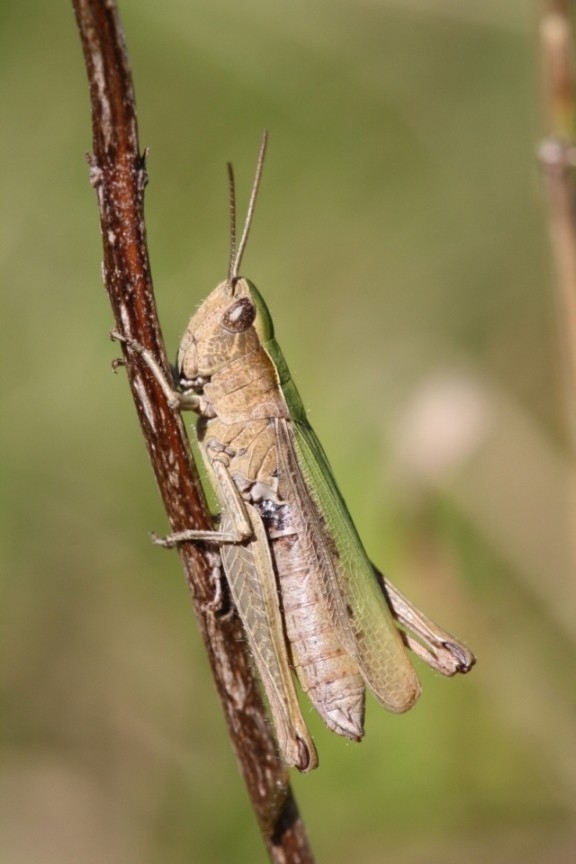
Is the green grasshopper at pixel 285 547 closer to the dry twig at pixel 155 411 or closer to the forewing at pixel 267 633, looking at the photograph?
the forewing at pixel 267 633

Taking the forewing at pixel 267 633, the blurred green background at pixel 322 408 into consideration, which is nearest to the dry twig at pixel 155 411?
the forewing at pixel 267 633

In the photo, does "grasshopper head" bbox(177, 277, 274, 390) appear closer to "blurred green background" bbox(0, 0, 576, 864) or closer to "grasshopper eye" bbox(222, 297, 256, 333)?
"grasshopper eye" bbox(222, 297, 256, 333)

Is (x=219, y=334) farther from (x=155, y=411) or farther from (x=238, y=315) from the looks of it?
(x=155, y=411)

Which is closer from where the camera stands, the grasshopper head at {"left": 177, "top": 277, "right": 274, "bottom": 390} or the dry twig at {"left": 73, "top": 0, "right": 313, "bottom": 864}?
the dry twig at {"left": 73, "top": 0, "right": 313, "bottom": 864}

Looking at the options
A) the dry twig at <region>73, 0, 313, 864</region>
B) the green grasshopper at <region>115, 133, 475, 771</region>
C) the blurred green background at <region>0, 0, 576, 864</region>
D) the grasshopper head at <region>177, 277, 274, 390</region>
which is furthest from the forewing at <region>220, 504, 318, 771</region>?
the blurred green background at <region>0, 0, 576, 864</region>

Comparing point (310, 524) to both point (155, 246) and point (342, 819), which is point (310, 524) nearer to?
point (342, 819)

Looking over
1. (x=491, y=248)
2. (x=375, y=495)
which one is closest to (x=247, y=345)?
(x=375, y=495)

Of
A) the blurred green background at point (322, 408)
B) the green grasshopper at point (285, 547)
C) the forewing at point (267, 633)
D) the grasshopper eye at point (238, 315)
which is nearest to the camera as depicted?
the forewing at point (267, 633)
